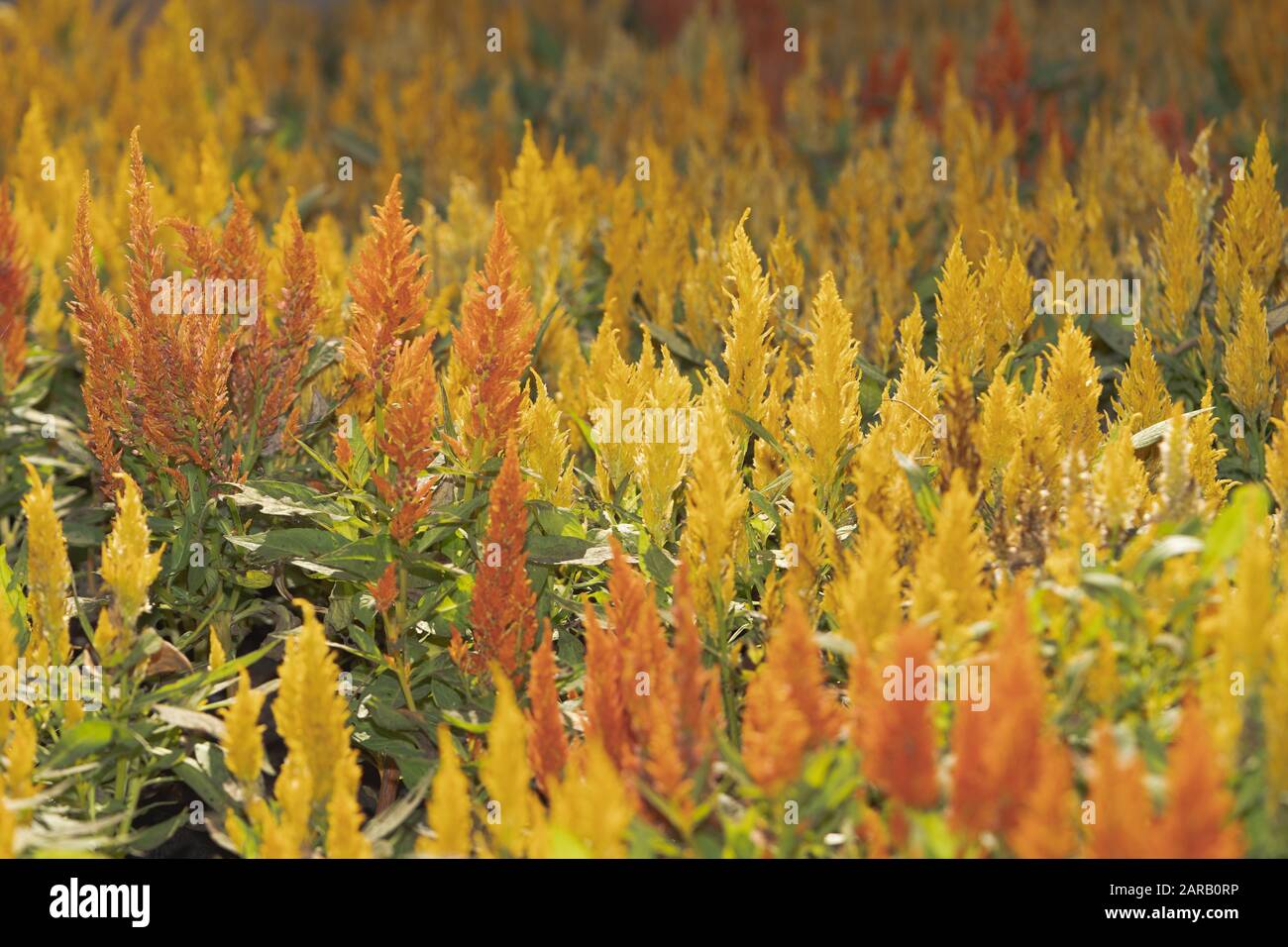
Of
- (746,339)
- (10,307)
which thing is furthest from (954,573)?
(10,307)

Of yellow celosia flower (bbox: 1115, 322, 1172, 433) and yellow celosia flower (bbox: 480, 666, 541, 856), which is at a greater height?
yellow celosia flower (bbox: 1115, 322, 1172, 433)

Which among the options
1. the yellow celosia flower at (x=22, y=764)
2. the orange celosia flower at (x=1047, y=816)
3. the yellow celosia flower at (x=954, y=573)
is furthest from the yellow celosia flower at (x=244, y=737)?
the orange celosia flower at (x=1047, y=816)

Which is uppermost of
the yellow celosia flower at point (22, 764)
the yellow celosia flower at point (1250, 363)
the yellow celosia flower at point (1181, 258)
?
the yellow celosia flower at point (1181, 258)

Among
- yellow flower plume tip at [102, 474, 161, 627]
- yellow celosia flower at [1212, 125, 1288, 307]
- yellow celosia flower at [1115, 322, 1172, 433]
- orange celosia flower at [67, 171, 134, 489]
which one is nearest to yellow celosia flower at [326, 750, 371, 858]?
yellow flower plume tip at [102, 474, 161, 627]

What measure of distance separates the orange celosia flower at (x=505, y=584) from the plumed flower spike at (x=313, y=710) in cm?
32

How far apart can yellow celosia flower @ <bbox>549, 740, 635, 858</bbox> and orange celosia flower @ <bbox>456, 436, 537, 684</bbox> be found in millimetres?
418

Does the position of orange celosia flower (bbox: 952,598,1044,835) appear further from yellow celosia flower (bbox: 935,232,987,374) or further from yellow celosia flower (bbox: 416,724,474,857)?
yellow celosia flower (bbox: 935,232,987,374)

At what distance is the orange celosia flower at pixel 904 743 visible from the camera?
76.3 inches

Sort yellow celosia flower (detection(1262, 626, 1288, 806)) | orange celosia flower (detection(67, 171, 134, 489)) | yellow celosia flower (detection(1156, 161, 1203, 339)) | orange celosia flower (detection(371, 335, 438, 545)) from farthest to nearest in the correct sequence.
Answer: yellow celosia flower (detection(1156, 161, 1203, 339)), orange celosia flower (detection(67, 171, 134, 489)), orange celosia flower (detection(371, 335, 438, 545)), yellow celosia flower (detection(1262, 626, 1288, 806))

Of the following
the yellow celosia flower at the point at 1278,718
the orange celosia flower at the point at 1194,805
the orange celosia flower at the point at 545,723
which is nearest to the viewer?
the orange celosia flower at the point at 1194,805

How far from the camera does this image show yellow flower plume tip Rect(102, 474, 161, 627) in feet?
8.02

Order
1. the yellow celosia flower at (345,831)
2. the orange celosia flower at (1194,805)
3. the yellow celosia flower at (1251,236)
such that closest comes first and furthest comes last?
the orange celosia flower at (1194,805)
the yellow celosia flower at (345,831)
the yellow celosia flower at (1251,236)

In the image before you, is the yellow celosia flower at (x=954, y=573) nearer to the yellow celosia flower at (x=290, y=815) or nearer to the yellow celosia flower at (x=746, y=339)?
the yellow celosia flower at (x=746, y=339)

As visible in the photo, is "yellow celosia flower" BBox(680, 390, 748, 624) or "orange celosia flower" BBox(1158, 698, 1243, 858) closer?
"orange celosia flower" BBox(1158, 698, 1243, 858)
